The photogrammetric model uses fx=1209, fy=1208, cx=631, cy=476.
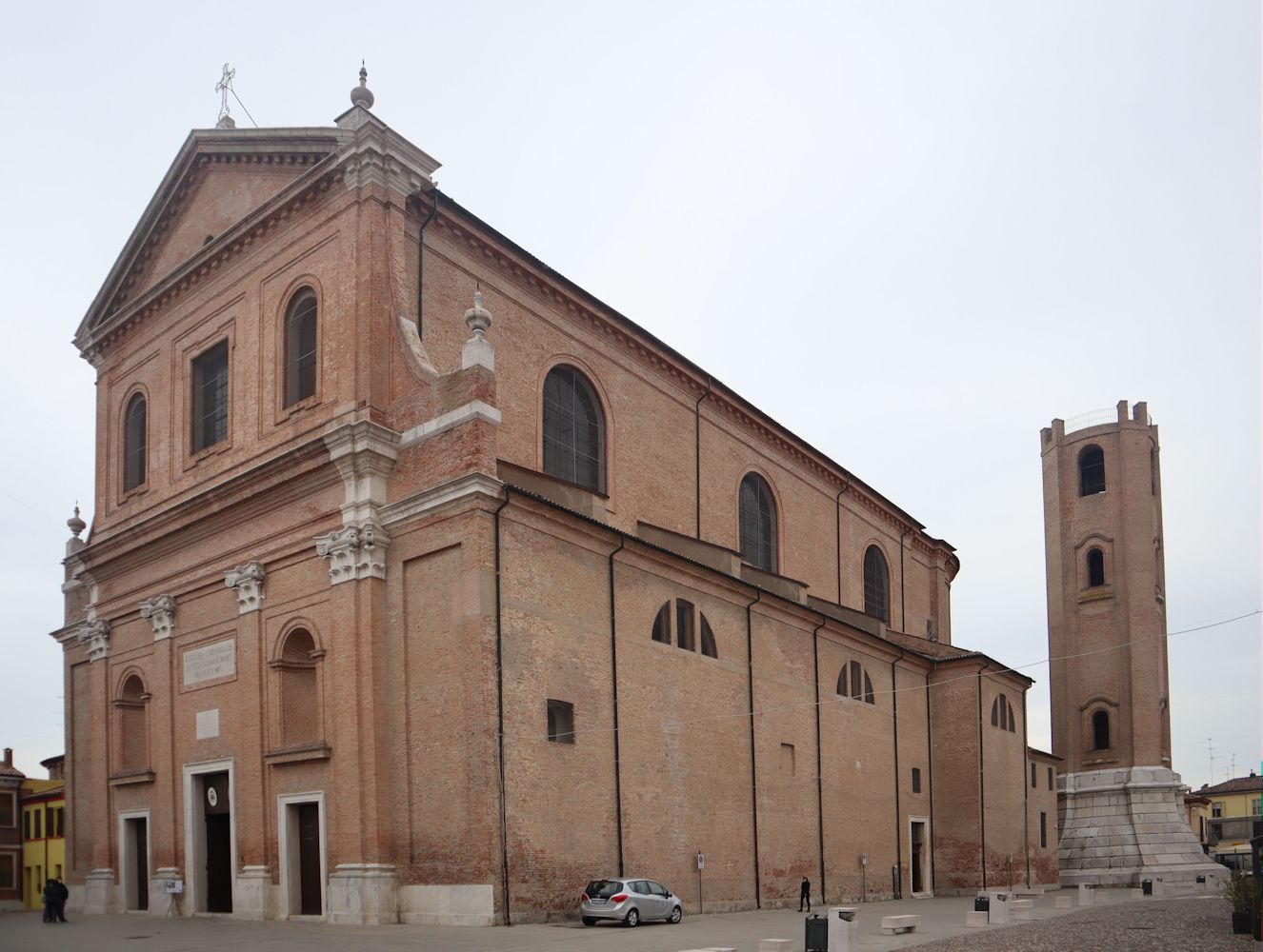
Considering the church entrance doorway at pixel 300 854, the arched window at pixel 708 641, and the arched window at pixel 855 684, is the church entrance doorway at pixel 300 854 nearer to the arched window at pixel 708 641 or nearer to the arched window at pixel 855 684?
the arched window at pixel 708 641

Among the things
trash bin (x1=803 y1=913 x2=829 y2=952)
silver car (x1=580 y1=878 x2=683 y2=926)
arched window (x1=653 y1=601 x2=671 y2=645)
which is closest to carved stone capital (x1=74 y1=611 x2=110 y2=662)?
arched window (x1=653 y1=601 x2=671 y2=645)

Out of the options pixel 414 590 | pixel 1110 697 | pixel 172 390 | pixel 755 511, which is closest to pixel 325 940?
pixel 414 590

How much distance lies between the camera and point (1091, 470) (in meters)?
55.0

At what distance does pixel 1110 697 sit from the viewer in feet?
169

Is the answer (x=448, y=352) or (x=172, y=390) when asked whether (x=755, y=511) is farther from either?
(x=172, y=390)

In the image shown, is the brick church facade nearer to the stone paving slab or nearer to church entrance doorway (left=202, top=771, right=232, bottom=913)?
church entrance doorway (left=202, top=771, right=232, bottom=913)

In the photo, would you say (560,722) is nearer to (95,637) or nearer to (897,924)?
(897,924)

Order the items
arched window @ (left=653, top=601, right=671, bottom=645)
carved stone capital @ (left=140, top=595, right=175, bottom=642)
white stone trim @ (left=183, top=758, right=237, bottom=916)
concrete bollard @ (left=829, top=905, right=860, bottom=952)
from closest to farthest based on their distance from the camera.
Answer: concrete bollard @ (left=829, top=905, right=860, bottom=952) → white stone trim @ (left=183, top=758, right=237, bottom=916) → arched window @ (left=653, top=601, right=671, bottom=645) → carved stone capital @ (left=140, top=595, right=175, bottom=642)

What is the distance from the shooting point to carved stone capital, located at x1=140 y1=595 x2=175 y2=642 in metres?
26.9

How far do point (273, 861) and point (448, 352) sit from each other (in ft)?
34.7

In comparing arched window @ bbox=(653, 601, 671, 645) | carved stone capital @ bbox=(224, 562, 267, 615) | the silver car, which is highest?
carved stone capital @ bbox=(224, 562, 267, 615)

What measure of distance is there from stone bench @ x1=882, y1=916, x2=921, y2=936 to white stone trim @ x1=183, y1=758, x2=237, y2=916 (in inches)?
508

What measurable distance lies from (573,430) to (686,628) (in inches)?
215

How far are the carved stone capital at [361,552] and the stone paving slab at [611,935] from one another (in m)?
6.18
